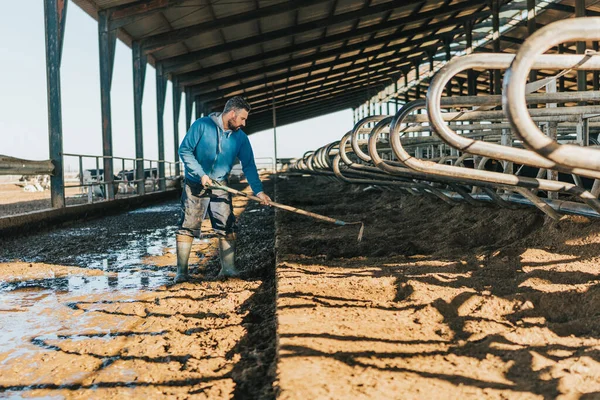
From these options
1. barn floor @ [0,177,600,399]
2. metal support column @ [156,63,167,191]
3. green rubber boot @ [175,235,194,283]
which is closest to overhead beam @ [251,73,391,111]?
metal support column @ [156,63,167,191]

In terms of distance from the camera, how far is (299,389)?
184cm

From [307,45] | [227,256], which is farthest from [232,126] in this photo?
[307,45]

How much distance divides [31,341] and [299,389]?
1.65 metres

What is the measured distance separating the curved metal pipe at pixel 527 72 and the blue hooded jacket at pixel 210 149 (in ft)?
9.82

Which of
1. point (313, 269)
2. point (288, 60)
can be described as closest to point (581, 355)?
point (313, 269)

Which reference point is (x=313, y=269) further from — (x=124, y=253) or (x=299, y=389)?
(x=124, y=253)

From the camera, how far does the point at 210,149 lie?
454 centimetres

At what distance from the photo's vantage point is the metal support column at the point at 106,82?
38.4 ft

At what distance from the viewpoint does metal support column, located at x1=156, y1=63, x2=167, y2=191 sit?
16672mm

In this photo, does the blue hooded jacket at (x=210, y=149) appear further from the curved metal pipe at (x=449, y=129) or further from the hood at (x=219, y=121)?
the curved metal pipe at (x=449, y=129)

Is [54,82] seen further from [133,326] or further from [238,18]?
[133,326]

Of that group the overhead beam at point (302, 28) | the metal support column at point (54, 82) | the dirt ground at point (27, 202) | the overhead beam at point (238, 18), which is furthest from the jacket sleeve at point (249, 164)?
the overhead beam at point (302, 28)

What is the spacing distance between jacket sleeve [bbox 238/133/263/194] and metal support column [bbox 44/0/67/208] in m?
4.95

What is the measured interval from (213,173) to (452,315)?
2.50 metres
